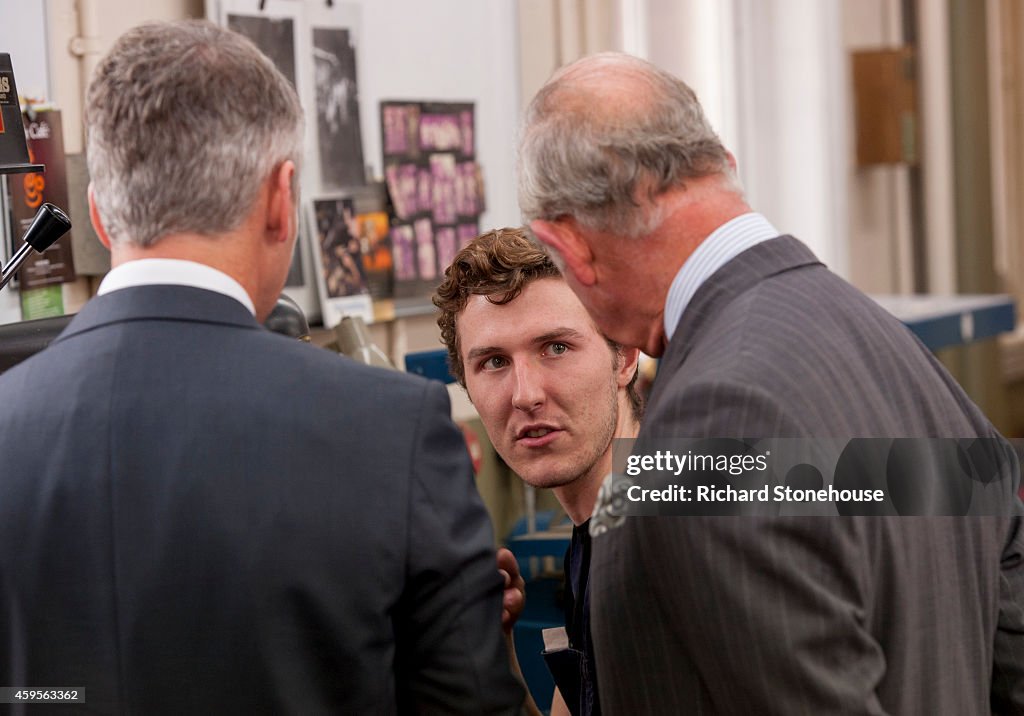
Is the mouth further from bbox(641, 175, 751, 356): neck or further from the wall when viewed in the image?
the wall

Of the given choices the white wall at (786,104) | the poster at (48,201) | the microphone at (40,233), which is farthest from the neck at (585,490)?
the white wall at (786,104)

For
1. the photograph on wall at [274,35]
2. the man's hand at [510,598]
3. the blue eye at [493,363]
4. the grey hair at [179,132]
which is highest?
the photograph on wall at [274,35]

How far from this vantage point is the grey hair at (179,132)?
1.17 meters

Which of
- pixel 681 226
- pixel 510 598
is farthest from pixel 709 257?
pixel 510 598

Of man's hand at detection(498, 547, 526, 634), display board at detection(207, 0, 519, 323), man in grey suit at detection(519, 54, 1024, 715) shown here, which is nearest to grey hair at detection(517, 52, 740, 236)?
man in grey suit at detection(519, 54, 1024, 715)

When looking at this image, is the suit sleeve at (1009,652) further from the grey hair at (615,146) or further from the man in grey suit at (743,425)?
the grey hair at (615,146)

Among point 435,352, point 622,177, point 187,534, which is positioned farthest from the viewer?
point 435,352

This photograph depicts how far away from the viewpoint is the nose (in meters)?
1.98

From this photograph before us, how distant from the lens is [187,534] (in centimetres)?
115

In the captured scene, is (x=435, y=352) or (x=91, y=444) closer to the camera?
(x=91, y=444)

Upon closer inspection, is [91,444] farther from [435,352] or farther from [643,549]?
[435,352]

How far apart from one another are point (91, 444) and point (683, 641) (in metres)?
0.57

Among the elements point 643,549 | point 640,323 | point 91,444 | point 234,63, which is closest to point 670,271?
point 640,323

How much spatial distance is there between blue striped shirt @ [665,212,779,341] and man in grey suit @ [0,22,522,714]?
267 mm
